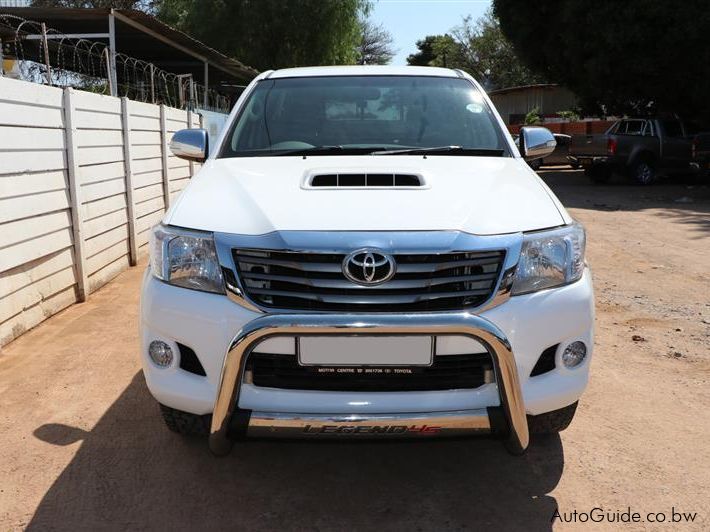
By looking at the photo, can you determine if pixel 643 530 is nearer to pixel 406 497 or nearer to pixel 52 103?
pixel 406 497

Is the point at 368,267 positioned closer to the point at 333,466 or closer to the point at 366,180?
the point at 366,180

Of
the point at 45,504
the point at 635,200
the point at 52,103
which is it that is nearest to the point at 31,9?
the point at 52,103

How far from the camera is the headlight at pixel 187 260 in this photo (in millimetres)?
2533

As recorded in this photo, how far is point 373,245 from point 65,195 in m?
4.06

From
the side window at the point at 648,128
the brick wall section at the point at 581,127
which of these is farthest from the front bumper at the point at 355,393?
the brick wall section at the point at 581,127

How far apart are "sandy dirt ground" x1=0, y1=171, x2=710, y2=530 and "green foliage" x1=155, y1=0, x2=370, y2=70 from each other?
88.6ft

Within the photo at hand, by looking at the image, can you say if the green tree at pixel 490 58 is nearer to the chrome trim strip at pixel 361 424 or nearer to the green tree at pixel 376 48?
the green tree at pixel 376 48

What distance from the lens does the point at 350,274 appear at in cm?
240

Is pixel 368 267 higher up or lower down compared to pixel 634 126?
lower down

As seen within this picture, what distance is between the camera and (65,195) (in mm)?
5668

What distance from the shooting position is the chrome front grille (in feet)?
7.97

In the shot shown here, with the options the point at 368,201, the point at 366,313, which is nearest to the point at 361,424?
the point at 366,313

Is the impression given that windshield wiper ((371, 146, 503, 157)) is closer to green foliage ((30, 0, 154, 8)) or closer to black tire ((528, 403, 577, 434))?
black tire ((528, 403, 577, 434))

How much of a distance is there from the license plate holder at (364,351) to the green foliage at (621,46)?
16514 mm
